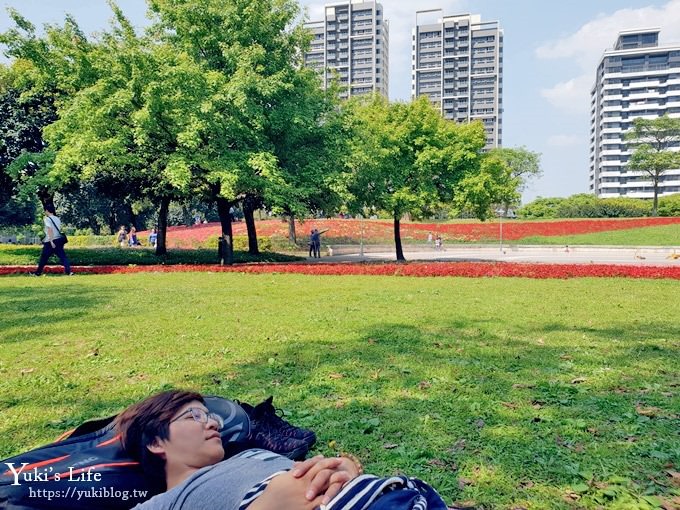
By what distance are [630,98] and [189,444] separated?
120 m

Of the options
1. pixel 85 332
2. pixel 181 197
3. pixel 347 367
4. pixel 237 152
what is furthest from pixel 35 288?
pixel 181 197

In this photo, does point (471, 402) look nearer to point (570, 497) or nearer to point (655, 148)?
point (570, 497)

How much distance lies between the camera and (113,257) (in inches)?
812

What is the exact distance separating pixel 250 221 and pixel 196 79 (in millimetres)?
10162

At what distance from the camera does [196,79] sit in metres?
15.6

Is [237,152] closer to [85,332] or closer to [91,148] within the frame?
[91,148]

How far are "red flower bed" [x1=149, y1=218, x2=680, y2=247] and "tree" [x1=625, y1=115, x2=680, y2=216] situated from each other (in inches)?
459

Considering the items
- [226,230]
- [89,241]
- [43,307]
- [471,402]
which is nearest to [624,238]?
[226,230]

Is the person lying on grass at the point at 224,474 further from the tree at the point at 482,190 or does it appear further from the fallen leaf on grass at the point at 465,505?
the tree at the point at 482,190

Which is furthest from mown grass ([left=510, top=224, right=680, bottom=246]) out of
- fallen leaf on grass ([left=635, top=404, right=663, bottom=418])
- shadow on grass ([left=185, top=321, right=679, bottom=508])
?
fallen leaf on grass ([left=635, top=404, right=663, bottom=418])

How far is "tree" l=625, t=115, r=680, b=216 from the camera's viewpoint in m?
56.9

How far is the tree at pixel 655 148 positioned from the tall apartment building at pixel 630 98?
3530cm

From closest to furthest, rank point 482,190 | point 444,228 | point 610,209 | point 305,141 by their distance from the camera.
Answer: point 305,141
point 482,190
point 444,228
point 610,209

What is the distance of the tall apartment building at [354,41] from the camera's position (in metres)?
124
